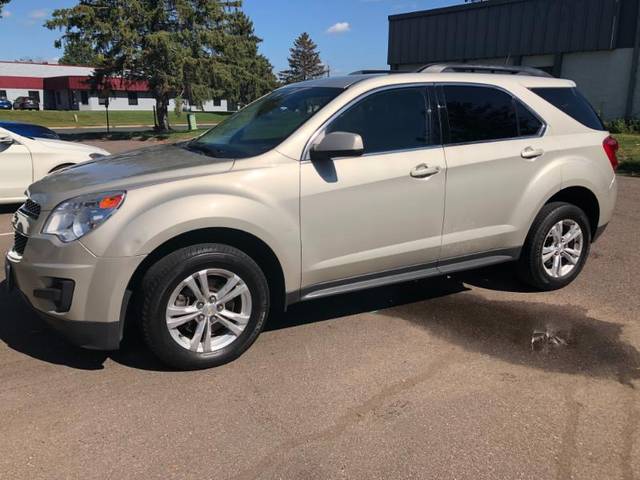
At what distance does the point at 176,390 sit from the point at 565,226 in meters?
3.61

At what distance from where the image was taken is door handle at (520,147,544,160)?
15.2 ft

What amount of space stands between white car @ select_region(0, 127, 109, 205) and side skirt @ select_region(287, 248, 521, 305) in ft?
18.0

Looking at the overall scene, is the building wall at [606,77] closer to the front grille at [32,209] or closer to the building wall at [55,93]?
the front grille at [32,209]

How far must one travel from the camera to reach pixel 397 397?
3354 mm

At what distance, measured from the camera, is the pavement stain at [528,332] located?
12.4 ft

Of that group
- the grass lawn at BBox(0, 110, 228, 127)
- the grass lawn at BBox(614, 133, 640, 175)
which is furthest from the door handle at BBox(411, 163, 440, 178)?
the grass lawn at BBox(0, 110, 228, 127)

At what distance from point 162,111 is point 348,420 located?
3210cm

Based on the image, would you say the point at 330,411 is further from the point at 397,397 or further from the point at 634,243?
the point at 634,243

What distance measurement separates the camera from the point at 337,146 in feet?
12.0

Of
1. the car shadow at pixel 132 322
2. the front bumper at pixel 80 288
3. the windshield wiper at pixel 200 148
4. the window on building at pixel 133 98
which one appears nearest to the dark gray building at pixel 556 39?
the car shadow at pixel 132 322

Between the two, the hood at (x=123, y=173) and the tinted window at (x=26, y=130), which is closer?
the hood at (x=123, y=173)

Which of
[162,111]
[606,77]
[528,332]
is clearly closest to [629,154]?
[606,77]

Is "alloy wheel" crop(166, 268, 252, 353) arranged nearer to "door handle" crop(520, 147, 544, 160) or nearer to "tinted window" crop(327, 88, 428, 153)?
"tinted window" crop(327, 88, 428, 153)

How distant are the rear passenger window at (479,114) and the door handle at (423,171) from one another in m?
0.35
